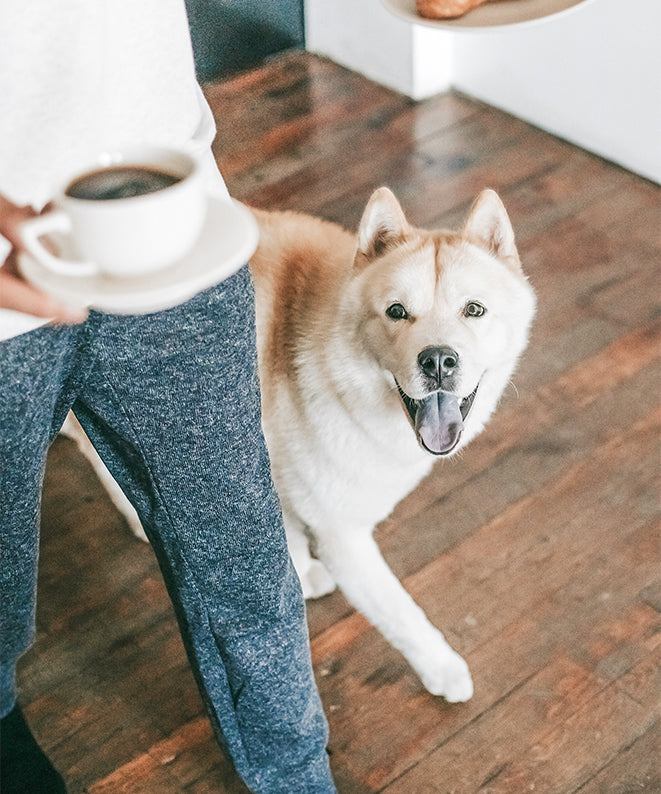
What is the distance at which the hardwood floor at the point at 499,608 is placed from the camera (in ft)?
4.26

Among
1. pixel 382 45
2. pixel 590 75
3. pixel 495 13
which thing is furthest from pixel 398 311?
pixel 382 45

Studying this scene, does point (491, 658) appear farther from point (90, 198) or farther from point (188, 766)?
point (90, 198)

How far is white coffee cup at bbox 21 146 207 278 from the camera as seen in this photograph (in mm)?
505

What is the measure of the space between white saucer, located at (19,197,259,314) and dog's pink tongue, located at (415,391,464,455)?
2.20 feet

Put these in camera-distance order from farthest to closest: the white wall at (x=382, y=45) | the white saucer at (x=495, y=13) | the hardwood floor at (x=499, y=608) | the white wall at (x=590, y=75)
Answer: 1. the white wall at (x=382, y=45)
2. the white wall at (x=590, y=75)
3. the hardwood floor at (x=499, y=608)
4. the white saucer at (x=495, y=13)

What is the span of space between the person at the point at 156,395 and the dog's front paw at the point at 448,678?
0.30 meters

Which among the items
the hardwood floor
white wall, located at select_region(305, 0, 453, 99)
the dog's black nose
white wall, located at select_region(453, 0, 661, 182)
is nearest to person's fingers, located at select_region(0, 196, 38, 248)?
the dog's black nose

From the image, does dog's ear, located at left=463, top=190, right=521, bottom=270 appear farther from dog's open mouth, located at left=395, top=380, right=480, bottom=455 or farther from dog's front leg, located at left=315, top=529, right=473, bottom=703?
dog's front leg, located at left=315, top=529, right=473, bottom=703

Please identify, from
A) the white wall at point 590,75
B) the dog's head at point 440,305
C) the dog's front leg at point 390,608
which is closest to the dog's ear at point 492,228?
the dog's head at point 440,305

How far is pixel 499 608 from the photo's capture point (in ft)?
4.89

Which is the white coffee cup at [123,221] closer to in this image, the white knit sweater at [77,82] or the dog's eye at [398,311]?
the white knit sweater at [77,82]

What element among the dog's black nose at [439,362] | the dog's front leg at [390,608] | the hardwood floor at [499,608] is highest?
the dog's black nose at [439,362]

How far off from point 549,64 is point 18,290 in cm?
243

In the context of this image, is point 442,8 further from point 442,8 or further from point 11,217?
point 11,217
